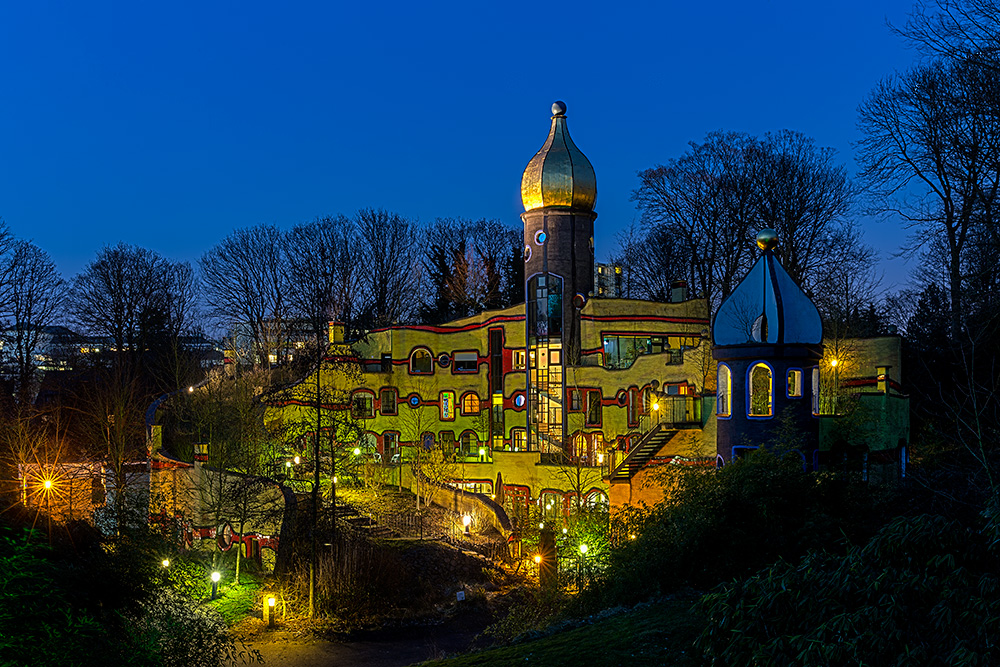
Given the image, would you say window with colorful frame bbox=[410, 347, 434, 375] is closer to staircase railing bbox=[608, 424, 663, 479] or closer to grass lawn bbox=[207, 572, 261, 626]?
staircase railing bbox=[608, 424, 663, 479]

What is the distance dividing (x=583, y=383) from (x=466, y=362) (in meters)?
5.92

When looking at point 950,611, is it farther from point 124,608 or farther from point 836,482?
point 124,608

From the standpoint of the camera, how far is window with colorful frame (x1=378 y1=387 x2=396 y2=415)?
121 ft

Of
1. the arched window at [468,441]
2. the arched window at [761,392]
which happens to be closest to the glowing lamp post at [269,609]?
the arched window at [761,392]

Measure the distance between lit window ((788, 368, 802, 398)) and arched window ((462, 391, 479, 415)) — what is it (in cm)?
1695

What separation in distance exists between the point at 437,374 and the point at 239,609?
54.9 feet

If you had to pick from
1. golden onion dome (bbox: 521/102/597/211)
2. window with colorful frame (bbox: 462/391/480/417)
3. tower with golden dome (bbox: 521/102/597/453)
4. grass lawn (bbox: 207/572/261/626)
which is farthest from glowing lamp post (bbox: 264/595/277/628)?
golden onion dome (bbox: 521/102/597/211)

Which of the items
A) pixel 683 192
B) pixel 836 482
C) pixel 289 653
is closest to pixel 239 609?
pixel 289 653

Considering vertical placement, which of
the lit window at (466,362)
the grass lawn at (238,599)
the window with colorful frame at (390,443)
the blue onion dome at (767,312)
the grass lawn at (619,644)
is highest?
the blue onion dome at (767,312)

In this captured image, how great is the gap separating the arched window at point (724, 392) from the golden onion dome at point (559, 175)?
13.0m

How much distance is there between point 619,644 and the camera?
10117 mm

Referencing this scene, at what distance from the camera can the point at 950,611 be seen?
612cm

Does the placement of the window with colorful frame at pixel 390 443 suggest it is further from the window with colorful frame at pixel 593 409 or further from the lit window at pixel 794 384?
the lit window at pixel 794 384

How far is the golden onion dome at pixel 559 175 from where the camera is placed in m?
33.6
